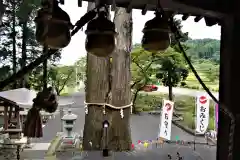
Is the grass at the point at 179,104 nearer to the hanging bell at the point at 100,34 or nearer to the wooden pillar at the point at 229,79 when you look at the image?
the wooden pillar at the point at 229,79

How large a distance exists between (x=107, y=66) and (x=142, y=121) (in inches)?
85.2

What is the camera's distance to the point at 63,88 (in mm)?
6242

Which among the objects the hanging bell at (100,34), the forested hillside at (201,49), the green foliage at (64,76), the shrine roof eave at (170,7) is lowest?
the green foliage at (64,76)

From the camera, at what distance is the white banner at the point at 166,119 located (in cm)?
485

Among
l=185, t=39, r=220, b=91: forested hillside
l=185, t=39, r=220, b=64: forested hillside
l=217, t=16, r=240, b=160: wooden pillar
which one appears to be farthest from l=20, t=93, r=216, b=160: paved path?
l=217, t=16, r=240, b=160: wooden pillar

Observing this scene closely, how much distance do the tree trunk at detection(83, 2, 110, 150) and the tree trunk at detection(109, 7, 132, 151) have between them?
0.16 meters

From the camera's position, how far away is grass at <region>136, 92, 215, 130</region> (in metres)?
5.87

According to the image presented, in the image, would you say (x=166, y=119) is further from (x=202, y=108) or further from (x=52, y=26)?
(x=52, y=26)

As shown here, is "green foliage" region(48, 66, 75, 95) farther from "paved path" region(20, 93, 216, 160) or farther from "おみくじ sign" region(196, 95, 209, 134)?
"おみくじ sign" region(196, 95, 209, 134)

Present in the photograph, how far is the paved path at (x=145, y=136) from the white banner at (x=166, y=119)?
276 mm

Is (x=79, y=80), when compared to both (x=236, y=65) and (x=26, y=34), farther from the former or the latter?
(x=236, y=65)

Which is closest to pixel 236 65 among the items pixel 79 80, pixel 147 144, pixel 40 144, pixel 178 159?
pixel 178 159

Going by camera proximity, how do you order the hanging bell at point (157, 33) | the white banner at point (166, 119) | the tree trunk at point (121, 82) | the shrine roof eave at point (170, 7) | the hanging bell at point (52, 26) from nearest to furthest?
1. the hanging bell at point (52, 26)
2. the hanging bell at point (157, 33)
3. the shrine roof eave at point (170, 7)
4. the tree trunk at point (121, 82)
5. the white banner at point (166, 119)

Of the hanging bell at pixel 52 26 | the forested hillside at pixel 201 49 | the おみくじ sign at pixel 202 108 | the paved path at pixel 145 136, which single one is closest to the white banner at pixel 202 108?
the おみくじ sign at pixel 202 108
